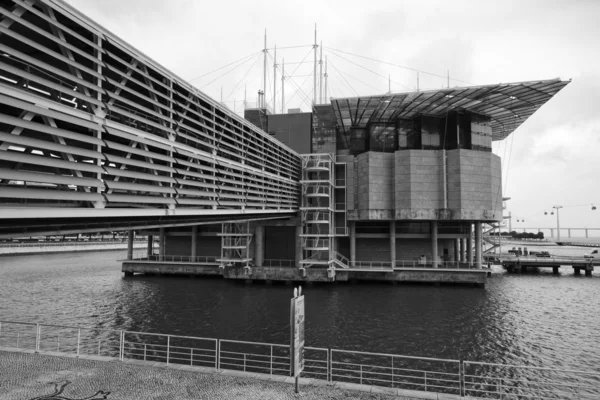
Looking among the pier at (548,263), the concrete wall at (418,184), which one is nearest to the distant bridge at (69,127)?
the concrete wall at (418,184)

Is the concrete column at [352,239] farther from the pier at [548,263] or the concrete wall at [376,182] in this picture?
the pier at [548,263]

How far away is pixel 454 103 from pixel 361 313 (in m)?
35.0

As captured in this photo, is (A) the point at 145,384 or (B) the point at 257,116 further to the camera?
(B) the point at 257,116

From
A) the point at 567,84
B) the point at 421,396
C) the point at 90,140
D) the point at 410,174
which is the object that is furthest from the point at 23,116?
the point at 567,84

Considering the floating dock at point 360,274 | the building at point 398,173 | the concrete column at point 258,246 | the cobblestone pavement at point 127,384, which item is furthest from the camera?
the concrete column at point 258,246

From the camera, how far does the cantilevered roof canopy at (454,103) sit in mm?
48250

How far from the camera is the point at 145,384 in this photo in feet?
41.2

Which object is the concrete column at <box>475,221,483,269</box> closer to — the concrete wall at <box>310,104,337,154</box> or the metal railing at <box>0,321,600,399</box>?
the concrete wall at <box>310,104,337,154</box>

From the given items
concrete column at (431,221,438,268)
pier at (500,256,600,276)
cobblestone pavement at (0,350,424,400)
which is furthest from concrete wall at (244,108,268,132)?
cobblestone pavement at (0,350,424,400)

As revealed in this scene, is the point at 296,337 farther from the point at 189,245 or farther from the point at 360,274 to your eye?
the point at 189,245

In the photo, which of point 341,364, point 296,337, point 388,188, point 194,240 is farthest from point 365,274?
point 296,337

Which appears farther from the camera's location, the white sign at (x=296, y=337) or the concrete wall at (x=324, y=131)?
the concrete wall at (x=324, y=131)

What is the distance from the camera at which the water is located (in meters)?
25.5

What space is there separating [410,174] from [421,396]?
45507mm
